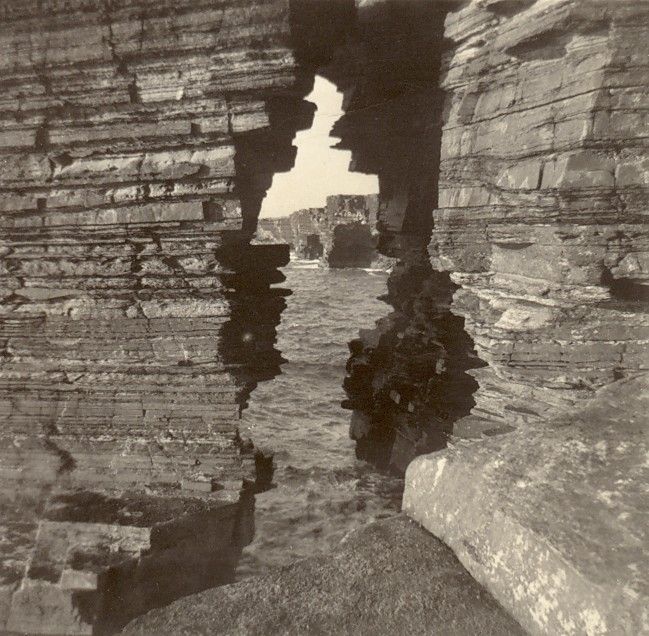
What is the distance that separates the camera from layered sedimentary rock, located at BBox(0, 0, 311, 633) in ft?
19.5

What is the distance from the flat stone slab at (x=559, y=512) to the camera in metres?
1.78

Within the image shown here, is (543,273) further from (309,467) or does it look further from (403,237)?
(309,467)

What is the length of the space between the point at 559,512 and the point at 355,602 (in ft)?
2.93

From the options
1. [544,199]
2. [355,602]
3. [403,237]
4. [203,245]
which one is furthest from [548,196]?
[403,237]

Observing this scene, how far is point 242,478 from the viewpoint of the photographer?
6.76 metres

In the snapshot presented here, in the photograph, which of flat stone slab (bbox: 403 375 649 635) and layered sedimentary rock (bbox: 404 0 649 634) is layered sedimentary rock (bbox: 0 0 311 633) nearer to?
layered sedimentary rock (bbox: 404 0 649 634)

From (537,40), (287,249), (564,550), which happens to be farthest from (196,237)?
(564,550)

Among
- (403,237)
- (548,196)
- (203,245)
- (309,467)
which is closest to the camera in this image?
(548,196)

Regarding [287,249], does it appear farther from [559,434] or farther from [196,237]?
[559,434]

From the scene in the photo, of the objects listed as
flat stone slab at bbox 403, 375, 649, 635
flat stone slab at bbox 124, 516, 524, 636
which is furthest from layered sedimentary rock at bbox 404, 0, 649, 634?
flat stone slab at bbox 124, 516, 524, 636

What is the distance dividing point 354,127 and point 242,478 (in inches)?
306

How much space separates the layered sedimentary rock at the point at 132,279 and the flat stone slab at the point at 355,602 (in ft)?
13.6

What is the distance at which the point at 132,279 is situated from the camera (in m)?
6.50

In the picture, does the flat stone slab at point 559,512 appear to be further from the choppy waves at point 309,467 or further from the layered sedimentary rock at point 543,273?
the choppy waves at point 309,467
